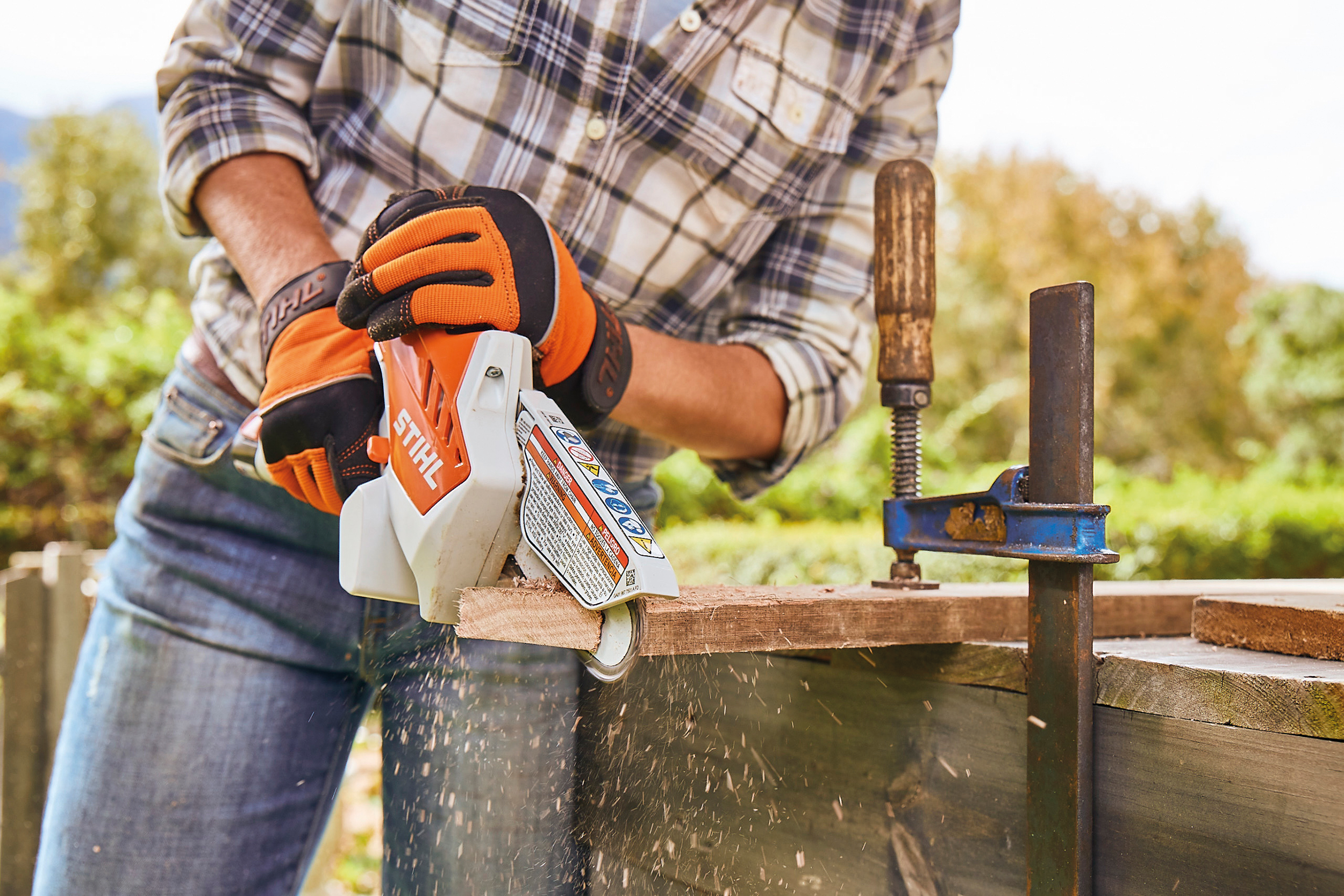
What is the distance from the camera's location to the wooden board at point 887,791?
813 mm

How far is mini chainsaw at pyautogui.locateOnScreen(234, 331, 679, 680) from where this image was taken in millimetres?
874

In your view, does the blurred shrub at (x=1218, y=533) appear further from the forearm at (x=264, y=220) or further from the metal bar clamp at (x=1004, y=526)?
the forearm at (x=264, y=220)

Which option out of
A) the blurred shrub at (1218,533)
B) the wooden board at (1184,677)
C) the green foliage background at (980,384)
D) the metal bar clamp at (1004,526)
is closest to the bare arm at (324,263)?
the metal bar clamp at (1004,526)

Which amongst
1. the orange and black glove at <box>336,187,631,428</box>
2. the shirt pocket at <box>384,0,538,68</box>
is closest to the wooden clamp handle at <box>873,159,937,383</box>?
the orange and black glove at <box>336,187,631,428</box>

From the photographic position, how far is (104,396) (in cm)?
670

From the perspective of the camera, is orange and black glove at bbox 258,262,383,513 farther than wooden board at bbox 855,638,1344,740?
Yes

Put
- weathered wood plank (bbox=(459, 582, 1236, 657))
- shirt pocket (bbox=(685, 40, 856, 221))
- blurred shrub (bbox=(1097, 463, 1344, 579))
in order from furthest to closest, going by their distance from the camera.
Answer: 1. blurred shrub (bbox=(1097, 463, 1344, 579))
2. shirt pocket (bbox=(685, 40, 856, 221))
3. weathered wood plank (bbox=(459, 582, 1236, 657))

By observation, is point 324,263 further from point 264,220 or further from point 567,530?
point 567,530

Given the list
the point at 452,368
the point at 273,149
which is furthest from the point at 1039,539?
the point at 273,149

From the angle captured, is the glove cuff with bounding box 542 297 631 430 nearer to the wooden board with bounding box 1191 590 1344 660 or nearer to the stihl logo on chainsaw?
the stihl logo on chainsaw

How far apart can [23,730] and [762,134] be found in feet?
9.71

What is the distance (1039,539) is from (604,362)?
0.56 meters

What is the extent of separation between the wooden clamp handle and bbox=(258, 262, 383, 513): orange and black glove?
2.26 feet

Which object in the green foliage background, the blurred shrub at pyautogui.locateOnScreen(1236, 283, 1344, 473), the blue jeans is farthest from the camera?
the blurred shrub at pyautogui.locateOnScreen(1236, 283, 1344, 473)
